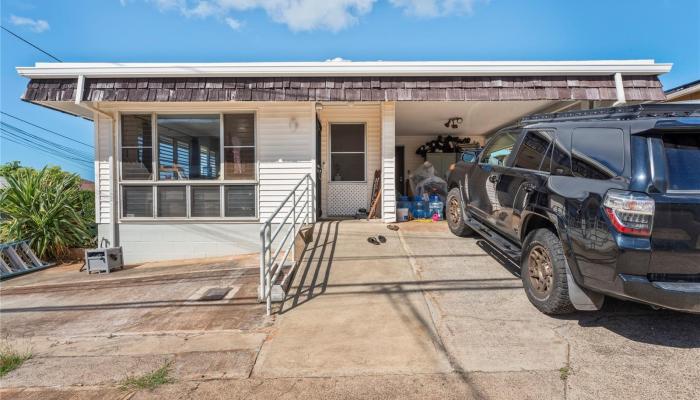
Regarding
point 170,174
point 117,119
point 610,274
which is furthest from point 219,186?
point 610,274

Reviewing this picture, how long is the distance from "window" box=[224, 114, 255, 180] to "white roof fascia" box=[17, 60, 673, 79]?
1185 millimetres

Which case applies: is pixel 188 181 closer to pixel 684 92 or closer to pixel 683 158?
pixel 683 158

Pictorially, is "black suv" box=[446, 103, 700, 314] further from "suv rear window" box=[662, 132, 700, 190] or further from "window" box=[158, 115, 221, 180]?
"window" box=[158, 115, 221, 180]

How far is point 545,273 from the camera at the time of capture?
338 centimetres

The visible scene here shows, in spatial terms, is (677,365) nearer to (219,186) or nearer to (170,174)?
(219,186)

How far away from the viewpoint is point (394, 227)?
22.7ft

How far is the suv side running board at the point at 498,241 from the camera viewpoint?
3.99m

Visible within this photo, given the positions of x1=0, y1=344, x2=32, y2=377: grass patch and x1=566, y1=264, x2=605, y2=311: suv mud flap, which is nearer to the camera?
x1=566, y1=264, x2=605, y2=311: suv mud flap

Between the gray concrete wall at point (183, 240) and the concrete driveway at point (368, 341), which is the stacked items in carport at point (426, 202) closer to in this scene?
the concrete driveway at point (368, 341)

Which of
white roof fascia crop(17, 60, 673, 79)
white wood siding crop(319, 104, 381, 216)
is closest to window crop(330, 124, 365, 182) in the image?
white wood siding crop(319, 104, 381, 216)

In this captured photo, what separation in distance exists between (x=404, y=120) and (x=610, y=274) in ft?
25.2

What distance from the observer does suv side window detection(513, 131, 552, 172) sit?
11.9ft

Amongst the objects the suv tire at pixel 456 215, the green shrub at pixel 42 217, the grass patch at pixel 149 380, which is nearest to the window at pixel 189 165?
the green shrub at pixel 42 217

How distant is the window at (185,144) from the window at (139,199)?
1.52 ft
